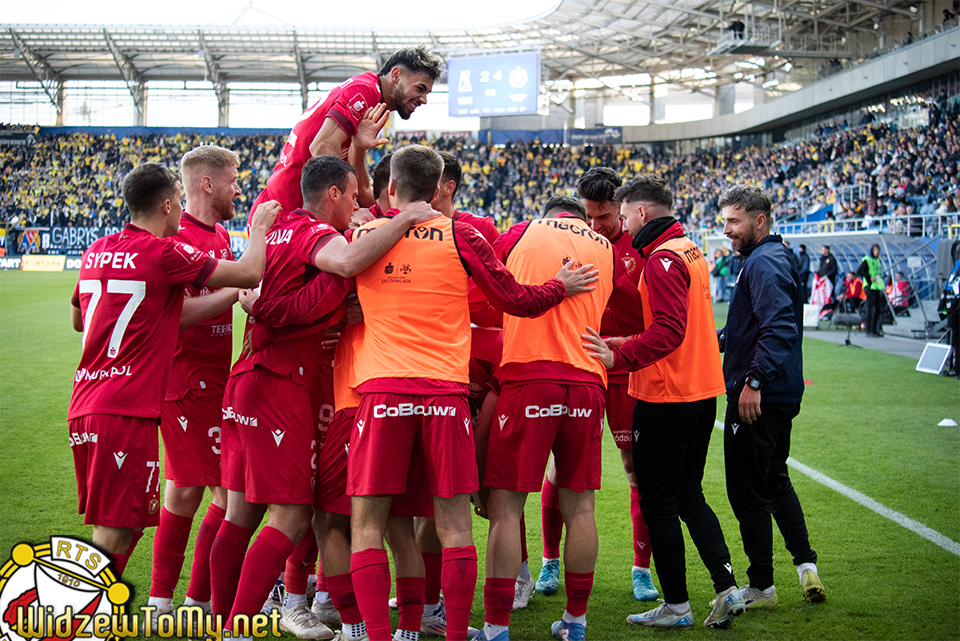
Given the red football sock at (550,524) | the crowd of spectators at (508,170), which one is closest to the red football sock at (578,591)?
the red football sock at (550,524)

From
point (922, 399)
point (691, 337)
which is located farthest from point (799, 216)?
point (691, 337)

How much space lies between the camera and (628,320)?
4812 mm

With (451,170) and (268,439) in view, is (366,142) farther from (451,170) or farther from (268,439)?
(268,439)

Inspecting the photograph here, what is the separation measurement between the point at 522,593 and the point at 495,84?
117ft

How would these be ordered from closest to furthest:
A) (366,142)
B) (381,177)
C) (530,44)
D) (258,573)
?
(258,573), (366,142), (381,177), (530,44)

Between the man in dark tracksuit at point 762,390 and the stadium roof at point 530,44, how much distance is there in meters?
35.3

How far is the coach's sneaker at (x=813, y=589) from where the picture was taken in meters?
4.36

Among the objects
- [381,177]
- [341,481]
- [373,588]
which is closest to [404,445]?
[341,481]

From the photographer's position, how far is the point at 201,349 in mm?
4320

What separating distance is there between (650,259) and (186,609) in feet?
9.84

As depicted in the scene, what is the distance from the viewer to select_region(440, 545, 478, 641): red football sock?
3.45 metres

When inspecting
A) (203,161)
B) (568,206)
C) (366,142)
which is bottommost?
(568,206)

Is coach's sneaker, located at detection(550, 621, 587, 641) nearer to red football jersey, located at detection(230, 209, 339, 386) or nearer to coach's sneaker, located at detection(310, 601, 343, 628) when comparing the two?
coach's sneaker, located at detection(310, 601, 343, 628)

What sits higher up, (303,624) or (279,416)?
(279,416)
